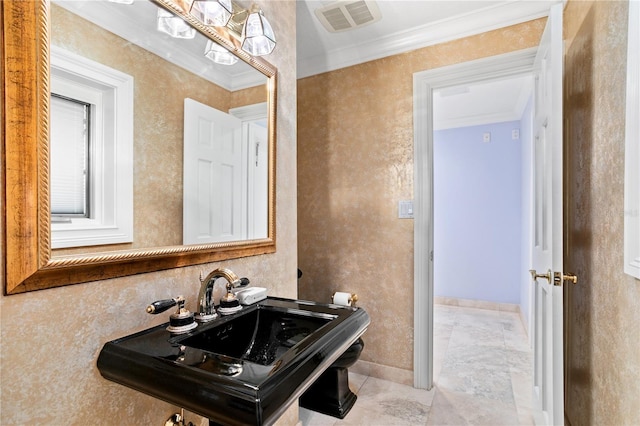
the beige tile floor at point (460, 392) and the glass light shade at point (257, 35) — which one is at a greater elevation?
the glass light shade at point (257, 35)

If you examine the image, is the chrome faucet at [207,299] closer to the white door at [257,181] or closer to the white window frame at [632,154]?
the white door at [257,181]

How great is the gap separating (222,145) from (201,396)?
0.91 m

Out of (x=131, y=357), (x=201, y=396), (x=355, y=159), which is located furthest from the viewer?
(x=355, y=159)

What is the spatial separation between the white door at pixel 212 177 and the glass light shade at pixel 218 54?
0.20m

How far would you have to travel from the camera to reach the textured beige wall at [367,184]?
90.7 inches

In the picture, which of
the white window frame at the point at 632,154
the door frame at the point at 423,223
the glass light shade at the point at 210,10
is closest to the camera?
the white window frame at the point at 632,154

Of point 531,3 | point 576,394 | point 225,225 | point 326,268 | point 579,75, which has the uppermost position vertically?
point 531,3

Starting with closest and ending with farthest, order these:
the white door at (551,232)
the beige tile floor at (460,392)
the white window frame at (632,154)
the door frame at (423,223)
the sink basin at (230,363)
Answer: the sink basin at (230,363), the white window frame at (632,154), the white door at (551,232), the beige tile floor at (460,392), the door frame at (423,223)

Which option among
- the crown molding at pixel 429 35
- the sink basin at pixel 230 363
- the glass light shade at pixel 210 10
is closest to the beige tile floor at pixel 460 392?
the sink basin at pixel 230 363

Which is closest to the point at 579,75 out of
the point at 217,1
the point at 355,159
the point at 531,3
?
the point at 531,3

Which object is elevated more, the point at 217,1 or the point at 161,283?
the point at 217,1

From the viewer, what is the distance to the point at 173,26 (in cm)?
111

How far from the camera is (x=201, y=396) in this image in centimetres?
70

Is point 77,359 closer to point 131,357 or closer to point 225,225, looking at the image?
point 131,357
